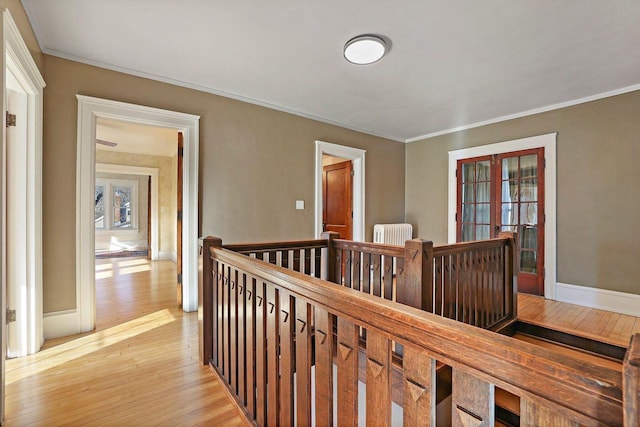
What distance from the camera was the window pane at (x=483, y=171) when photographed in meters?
4.47

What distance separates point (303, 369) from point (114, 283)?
430cm

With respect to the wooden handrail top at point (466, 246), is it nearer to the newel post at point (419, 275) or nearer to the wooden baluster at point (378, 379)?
the newel post at point (419, 275)

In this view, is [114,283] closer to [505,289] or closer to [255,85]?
[255,85]

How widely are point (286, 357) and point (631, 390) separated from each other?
104 centimetres

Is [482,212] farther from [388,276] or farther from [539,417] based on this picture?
[539,417]

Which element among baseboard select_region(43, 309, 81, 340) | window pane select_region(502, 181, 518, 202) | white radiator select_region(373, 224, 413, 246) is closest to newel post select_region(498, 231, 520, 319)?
window pane select_region(502, 181, 518, 202)

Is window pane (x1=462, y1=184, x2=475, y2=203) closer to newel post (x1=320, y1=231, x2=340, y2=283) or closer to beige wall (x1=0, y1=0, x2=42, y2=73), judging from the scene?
newel post (x1=320, y1=231, x2=340, y2=283)

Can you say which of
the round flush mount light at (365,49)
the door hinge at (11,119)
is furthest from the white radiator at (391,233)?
the door hinge at (11,119)

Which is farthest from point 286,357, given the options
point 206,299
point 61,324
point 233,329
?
point 61,324

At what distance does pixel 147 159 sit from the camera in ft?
22.1

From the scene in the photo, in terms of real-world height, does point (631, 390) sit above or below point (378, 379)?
above

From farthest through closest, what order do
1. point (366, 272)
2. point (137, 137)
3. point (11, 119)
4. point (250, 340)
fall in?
point (137, 137) < point (366, 272) < point (11, 119) < point (250, 340)

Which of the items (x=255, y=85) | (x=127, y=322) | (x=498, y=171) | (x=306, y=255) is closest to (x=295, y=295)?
(x=306, y=255)

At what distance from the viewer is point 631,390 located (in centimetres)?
44
